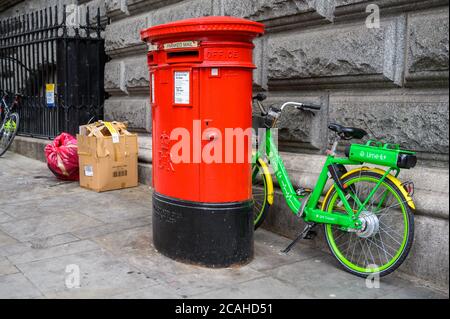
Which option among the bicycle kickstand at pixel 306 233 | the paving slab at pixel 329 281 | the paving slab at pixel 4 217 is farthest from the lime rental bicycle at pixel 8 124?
the paving slab at pixel 329 281

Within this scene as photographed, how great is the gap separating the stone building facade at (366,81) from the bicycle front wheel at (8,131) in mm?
5078

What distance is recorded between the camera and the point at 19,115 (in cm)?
974

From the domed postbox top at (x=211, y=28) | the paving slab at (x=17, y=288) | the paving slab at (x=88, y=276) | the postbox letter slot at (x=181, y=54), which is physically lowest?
the paving slab at (x=17, y=288)

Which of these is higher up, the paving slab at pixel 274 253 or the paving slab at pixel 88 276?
the paving slab at pixel 274 253

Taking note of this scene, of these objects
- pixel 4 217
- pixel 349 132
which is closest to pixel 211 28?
pixel 349 132

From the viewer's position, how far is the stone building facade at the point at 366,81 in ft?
11.7

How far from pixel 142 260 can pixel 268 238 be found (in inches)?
46.1

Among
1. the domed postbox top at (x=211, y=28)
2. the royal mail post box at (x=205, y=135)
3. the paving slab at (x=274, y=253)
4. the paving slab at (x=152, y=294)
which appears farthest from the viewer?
the paving slab at (x=274, y=253)

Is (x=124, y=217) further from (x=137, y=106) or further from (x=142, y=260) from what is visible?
(x=137, y=106)

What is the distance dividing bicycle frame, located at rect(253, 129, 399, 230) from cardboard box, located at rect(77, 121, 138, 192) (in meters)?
2.32

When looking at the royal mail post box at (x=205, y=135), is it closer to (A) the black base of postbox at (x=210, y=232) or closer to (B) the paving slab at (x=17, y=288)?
(A) the black base of postbox at (x=210, y=232)

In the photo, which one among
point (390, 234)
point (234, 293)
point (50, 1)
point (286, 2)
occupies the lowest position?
point (234, 293)

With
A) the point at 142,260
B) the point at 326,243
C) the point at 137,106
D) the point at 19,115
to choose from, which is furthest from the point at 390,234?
the point at 19,115

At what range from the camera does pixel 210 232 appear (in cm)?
380
